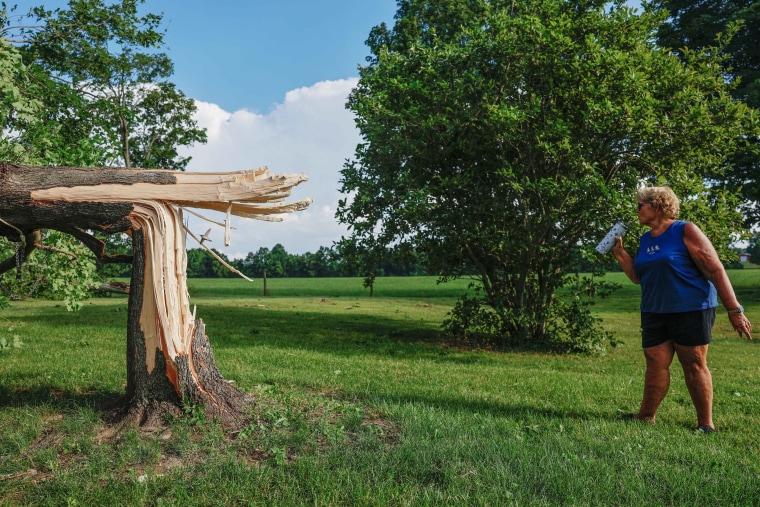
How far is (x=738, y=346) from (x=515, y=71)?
9.68m

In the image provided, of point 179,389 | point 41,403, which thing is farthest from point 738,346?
point 41,403

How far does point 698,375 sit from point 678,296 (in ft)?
2.98

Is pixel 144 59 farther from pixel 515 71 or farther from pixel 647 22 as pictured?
pixel 647 22

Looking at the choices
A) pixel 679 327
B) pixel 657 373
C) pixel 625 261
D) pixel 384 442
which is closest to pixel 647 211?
pixel 625 261

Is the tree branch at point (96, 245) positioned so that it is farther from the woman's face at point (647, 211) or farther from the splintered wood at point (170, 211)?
the woman's face at point (647, 211)

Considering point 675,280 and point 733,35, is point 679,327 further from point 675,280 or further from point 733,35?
point 733,35

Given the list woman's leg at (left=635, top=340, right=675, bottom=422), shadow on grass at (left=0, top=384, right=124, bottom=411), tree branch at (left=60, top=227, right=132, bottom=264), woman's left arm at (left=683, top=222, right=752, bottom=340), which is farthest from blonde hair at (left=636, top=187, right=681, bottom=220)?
shadow on grass at (left=0, top=384, right=124, bottom=411)

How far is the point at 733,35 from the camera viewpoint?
82.6ft

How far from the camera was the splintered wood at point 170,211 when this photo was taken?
5.82 m

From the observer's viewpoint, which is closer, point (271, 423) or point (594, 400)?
point (271, 423)

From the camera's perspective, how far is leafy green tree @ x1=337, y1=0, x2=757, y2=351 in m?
11.6

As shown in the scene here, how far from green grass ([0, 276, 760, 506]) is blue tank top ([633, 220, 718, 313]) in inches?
55.2

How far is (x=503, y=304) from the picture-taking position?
1372 centimetres

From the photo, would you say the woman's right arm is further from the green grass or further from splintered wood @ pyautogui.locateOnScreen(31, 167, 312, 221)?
splintered wood @ pyautogui.locateOnScreen(31, 167, 312, 221)
